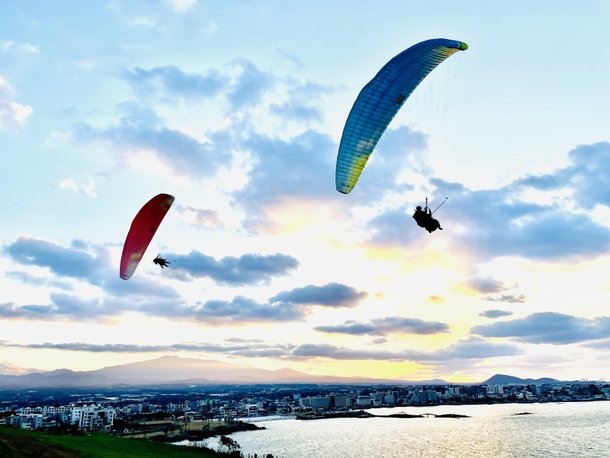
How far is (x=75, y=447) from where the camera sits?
3681 cm

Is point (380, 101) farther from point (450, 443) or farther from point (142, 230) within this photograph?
point (450, 443)

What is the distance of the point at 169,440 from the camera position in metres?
117

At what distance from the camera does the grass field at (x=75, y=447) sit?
29.4m

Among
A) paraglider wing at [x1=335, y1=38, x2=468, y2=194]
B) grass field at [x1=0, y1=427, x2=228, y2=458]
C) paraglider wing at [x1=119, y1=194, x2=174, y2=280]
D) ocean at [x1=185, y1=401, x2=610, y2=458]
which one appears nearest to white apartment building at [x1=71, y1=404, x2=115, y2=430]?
ocean at [x1=185, y1=401, x2=610, y2=458]

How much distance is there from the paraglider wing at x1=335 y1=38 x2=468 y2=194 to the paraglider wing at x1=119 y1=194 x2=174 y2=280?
56.1 feet

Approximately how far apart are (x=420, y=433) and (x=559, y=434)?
32842 millimetres

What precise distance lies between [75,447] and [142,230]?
16.8m

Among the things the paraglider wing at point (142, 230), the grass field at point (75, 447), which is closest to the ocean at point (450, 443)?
the grass field at point (75, 447)

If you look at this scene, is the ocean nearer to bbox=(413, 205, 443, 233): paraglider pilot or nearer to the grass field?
the grass field

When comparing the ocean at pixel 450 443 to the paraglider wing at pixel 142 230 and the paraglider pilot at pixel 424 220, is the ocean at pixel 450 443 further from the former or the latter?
the paraglider pilot at pixel 424 220

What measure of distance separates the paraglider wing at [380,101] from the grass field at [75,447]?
23.9 metres

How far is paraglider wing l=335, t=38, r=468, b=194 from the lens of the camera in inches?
915

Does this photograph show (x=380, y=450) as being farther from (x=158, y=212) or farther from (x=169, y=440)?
(x=158, y=212)

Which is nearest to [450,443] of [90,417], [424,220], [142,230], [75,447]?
[75,447]
